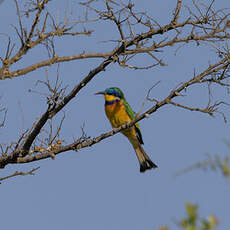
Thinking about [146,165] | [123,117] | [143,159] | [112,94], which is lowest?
[146,165]

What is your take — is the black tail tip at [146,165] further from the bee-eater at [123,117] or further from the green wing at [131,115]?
the green wing at [131,115]

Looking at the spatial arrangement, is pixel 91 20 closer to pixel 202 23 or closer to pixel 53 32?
pixel 53 32

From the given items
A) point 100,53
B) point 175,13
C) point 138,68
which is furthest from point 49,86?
point 175,13

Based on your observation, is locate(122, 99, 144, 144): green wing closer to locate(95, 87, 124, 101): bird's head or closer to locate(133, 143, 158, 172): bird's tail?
locate(95, 87, 124, 101): bird's head

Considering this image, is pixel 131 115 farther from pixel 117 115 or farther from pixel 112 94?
pixel 112 94

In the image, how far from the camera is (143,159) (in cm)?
737

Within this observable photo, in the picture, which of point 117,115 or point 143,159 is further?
point 143,159

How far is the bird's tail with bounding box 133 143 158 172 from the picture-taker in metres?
7.31

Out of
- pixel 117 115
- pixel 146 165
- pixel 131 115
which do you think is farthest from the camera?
pixel 146 165

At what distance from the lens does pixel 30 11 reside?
4.20 m

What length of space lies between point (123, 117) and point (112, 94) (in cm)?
53

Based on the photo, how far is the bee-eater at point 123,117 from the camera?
706cm

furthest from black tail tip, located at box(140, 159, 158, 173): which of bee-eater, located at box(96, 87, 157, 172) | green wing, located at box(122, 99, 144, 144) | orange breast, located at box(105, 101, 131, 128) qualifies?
orange breast, located at box(105, 101, 131, 128)

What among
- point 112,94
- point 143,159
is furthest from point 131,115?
point 143,159
